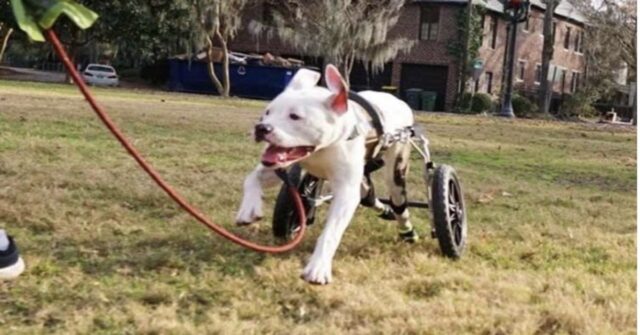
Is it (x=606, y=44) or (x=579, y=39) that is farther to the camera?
(x=579, y=39)

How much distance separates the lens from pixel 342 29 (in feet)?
117

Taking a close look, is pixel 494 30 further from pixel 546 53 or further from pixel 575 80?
pixel 575 80

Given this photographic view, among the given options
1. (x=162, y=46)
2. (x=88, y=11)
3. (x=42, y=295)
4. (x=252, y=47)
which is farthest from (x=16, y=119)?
(x=252, y=47)

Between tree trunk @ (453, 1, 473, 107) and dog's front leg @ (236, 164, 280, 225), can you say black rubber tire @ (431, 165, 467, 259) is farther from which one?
tree trunk @ (453, 1, 473, 107)

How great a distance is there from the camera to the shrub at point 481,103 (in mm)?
36719

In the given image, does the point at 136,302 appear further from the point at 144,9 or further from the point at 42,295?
the point at 144,9

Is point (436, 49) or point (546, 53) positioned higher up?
point (546, 53)

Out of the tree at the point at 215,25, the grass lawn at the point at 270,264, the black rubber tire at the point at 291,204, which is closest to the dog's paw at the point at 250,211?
the grass lawn at the point at 270,264

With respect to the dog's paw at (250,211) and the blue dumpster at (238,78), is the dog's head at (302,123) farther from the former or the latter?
the blue dumpster at (238,78)

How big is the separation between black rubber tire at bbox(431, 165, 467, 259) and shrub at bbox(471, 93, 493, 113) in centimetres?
3244

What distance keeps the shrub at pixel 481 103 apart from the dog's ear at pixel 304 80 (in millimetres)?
33173

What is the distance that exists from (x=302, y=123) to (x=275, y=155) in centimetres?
16

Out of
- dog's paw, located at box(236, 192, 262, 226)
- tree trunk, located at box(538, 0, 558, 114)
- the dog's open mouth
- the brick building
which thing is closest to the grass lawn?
dog's paw, located at box(236, 192, 262, 226)

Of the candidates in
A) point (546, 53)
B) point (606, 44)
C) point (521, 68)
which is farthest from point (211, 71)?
point (606, 44)
